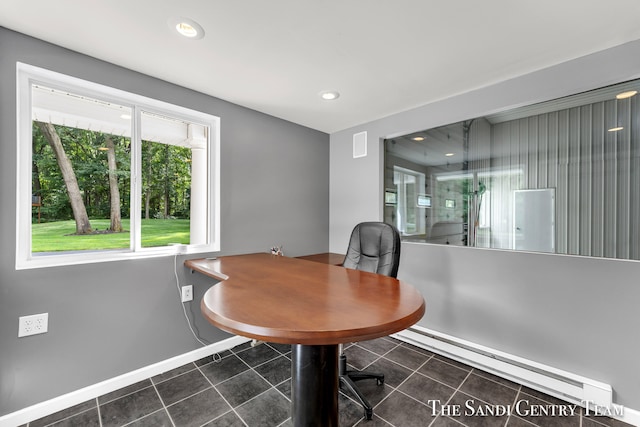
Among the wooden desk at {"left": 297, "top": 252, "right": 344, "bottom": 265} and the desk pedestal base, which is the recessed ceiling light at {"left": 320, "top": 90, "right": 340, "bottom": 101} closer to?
the wooden desk at {"left": 297, "top": 252, "right": 344, "bottom": 265}

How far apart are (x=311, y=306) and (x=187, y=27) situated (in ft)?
5.67

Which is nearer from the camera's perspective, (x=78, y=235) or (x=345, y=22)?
(x=345, y=22)

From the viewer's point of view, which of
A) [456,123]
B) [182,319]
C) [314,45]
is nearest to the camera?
→ [314,45]

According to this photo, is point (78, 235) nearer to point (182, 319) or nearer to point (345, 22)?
point (182, 319)

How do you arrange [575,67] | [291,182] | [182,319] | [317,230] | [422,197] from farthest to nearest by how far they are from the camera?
[317,230] < [291,182] < [422,197] < [182,319] < [575,67]

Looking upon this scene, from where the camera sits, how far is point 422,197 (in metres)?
2.84

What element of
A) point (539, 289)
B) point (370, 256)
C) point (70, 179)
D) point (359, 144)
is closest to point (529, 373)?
point (539, 289)

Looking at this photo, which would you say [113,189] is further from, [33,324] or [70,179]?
[33,324]

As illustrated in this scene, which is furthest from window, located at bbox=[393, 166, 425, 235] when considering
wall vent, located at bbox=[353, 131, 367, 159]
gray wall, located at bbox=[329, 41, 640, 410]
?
wall vent, located at bbox=[353, 131, 367, 159]

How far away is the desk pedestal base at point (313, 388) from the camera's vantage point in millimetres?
1145

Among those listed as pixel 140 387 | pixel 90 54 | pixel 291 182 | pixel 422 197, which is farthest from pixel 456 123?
pixel 140 387

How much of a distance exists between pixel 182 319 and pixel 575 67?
3.58 metres

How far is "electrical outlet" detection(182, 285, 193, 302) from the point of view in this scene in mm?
2319

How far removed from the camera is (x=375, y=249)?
6.71 ft
